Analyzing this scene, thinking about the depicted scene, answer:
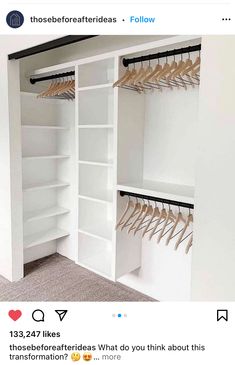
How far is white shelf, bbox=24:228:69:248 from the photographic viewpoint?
232 centimetres

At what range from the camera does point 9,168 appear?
6.60 ft

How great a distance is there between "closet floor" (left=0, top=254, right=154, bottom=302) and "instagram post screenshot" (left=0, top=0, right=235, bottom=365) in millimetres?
15

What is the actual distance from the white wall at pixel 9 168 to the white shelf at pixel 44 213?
0.62 feet

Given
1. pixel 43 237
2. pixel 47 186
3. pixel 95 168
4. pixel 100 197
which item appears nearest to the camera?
pixel 100 197

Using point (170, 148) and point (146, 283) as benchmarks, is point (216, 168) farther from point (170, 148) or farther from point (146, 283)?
point (146, 283)

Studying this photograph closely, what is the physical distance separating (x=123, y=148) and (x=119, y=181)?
214mm

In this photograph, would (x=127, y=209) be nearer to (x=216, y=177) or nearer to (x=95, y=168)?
(x=95, y=168)

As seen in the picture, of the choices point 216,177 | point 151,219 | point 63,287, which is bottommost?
point 63,287

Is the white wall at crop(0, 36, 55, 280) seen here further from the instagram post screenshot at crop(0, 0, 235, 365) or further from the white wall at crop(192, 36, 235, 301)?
the white wall at crop(192, 36, 235, 301)

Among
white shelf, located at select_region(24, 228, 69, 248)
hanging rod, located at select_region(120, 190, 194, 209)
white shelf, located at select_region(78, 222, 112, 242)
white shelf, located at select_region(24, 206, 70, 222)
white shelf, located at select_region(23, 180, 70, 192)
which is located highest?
hanging rod, located at select_region(120, 190, 194, 209)
